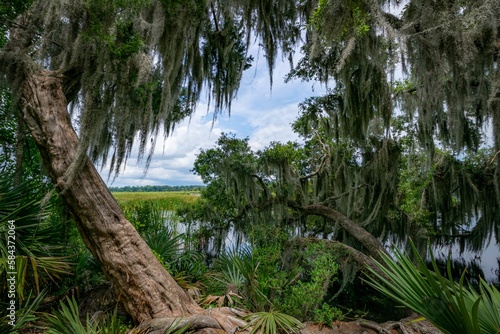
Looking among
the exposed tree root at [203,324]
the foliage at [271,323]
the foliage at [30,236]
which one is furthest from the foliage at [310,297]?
the foliage at [30,236]

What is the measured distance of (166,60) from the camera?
14.3ft

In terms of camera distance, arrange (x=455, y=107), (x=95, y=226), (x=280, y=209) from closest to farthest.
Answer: (x=95, y=226)
(x=455, y=107)
(x=280, y=209)

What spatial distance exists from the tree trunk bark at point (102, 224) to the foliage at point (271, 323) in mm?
698

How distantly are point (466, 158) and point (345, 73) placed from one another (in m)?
4.12

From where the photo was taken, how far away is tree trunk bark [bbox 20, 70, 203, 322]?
3693 mm

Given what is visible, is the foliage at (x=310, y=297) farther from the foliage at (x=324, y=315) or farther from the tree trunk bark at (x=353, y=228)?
the tree trunk bark at (x=353, y=228)

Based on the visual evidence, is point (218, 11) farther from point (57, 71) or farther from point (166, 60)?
point (57, 71)

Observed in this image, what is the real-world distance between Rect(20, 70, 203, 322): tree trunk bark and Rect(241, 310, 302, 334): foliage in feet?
2.29

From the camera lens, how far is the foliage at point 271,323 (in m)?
3.60

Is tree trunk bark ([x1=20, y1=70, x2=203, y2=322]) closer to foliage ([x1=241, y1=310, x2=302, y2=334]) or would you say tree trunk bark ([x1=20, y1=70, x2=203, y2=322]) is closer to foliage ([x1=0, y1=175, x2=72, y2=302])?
foliage ([x1=0, y1=175, x2=72, y2=302])

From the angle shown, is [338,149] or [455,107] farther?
[338,149]

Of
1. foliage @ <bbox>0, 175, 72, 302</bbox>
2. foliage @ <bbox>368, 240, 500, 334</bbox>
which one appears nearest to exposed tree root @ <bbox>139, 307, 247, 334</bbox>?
foliage @ <bbox>0, 175, 72, 302</bbox>

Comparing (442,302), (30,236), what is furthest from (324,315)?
(30,236)

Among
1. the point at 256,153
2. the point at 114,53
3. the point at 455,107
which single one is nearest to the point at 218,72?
the point at 256,153
